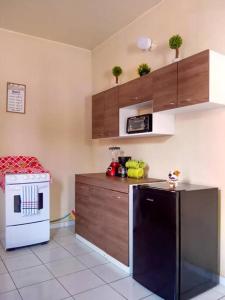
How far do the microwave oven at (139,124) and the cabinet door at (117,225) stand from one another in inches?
29.4

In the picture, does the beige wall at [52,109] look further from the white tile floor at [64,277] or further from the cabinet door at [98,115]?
the white tile floor at [64,277]

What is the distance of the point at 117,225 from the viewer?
8.13 feet

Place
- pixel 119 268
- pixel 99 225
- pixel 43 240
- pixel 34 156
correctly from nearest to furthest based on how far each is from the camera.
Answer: pixel 119 268 → pixel 99 225 → pixel 43 240 → pixel 34 156

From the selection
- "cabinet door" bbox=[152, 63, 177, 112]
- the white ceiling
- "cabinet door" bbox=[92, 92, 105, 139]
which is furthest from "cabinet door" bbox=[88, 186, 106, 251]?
the white ceiling

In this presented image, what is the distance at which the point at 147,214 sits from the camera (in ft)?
6.89

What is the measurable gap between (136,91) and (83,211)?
160 cm

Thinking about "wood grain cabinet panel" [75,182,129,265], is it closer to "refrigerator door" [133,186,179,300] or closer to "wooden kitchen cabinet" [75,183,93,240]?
"wooden kitchen cabinet" [75,183,93,240]

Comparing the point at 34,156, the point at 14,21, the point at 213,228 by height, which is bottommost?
the point at 213,228

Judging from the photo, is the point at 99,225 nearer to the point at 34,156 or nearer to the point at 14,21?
the point at 34,156

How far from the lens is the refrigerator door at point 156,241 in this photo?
6.08 feet

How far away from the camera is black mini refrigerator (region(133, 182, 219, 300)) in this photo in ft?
6.10

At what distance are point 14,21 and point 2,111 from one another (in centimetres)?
117

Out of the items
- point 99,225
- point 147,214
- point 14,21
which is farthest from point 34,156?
point 147,214

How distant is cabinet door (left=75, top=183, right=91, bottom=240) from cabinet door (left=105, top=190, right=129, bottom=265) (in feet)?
1.45
